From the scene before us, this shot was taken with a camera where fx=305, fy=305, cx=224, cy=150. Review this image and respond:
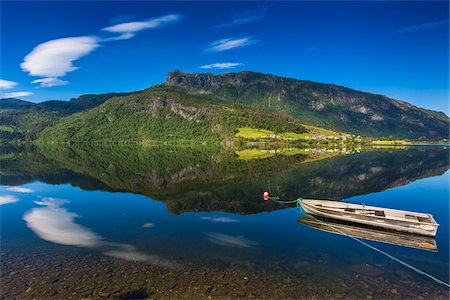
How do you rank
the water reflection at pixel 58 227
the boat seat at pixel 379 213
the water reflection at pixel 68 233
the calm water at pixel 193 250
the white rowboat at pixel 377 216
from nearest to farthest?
the calm water at pixel 193 250 < the water reflection at pixel 68 233 < the water reflection at pixel 58 227 < the white rowboat at pixel 377 216 < the boat seat at pixel 379 213

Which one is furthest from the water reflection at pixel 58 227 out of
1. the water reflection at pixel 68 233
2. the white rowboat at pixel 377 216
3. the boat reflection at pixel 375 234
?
the white rowboat at pixel 377 216

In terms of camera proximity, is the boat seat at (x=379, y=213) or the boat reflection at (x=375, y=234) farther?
the boat seat at (x=379, y=213)

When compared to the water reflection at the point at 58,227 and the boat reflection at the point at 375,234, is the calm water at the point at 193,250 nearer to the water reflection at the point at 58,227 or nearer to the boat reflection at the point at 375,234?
the water reflection at the point at 58,227

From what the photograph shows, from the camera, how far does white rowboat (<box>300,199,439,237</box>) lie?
26578 millimetres

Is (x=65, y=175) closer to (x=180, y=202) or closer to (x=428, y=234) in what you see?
(x=180, y=202)

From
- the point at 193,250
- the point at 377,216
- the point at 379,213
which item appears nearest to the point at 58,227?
the point at 193,250

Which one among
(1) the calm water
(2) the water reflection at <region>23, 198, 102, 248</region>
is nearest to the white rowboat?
(1) the calm water

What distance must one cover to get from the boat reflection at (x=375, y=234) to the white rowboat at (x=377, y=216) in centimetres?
52

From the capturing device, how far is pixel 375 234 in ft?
90.8

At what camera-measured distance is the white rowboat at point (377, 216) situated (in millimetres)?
26578

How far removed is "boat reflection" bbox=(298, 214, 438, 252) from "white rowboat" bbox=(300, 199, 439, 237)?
20.5 inches

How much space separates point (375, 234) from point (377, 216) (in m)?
1.63

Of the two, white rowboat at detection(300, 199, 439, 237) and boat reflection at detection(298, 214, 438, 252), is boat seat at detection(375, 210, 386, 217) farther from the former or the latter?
boat reflection at detection(298, 214, 438, 252)

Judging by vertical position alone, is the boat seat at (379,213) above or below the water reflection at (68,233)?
above
